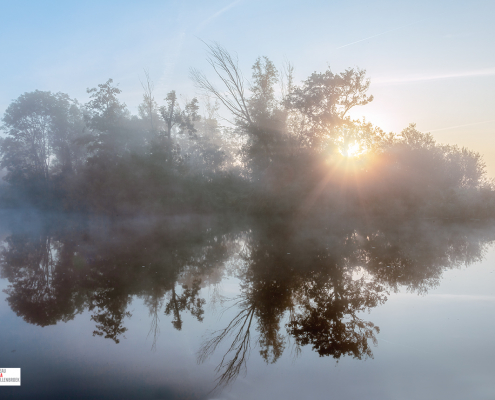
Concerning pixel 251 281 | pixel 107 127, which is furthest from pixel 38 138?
pixel 251 281

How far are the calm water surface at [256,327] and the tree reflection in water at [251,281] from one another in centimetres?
3

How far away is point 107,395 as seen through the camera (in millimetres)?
3229

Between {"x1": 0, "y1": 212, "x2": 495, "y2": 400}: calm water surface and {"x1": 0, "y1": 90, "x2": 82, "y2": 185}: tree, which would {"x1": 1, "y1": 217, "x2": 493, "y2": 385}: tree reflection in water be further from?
{"x1": 0, "y1": 90, "x2": 82, "y2": 185}: tree

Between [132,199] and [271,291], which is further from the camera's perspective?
[132,199]

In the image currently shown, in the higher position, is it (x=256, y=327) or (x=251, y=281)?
(x=251, y=281)

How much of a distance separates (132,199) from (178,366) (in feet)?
80.9

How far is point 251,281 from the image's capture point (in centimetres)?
711

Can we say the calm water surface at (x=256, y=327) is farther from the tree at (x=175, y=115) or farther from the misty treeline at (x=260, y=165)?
the tree at (x=175, y=115)

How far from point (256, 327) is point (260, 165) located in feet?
62.4

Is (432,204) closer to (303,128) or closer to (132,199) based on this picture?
(303,128)

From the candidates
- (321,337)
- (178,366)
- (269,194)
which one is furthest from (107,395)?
(269,194)

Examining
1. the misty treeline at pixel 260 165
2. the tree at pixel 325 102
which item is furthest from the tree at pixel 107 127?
the tree at pixel 325 102

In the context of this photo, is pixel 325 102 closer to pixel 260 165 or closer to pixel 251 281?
pixel 260 165

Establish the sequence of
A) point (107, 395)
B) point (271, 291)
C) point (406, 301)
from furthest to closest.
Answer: point (271, 291)
point (406, 301)
point (107, 395)
